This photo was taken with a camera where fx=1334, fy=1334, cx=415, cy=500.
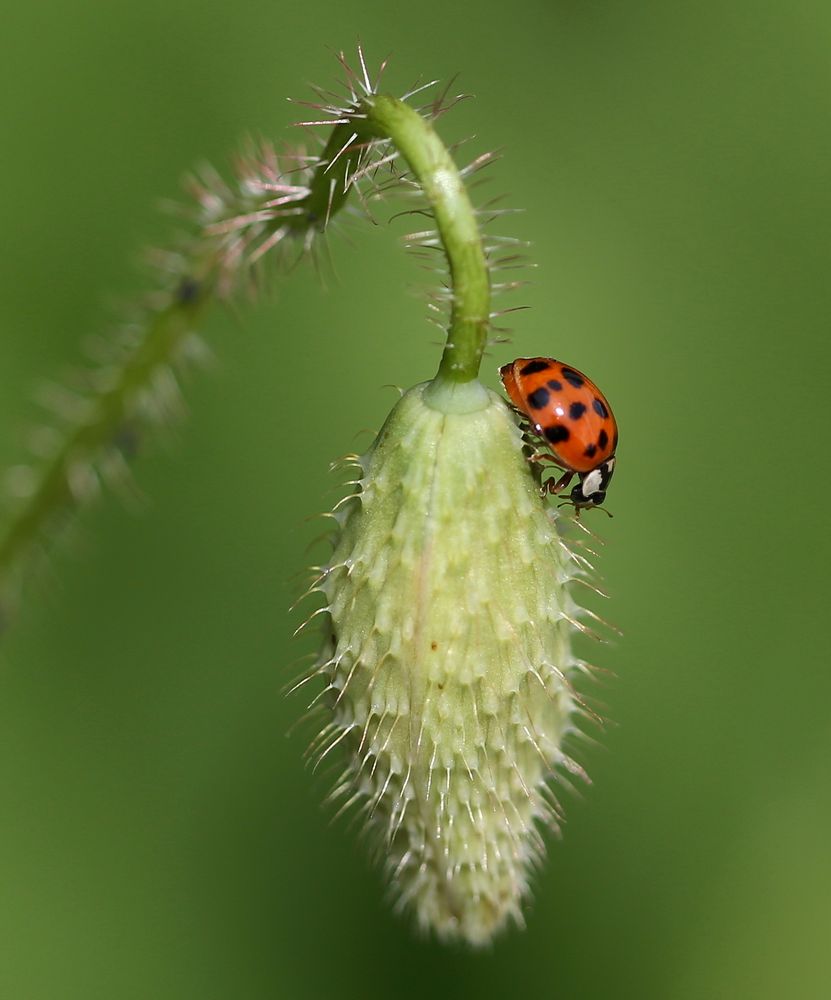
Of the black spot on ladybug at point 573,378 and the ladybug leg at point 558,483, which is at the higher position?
the black spot on ladybug at point 573,378

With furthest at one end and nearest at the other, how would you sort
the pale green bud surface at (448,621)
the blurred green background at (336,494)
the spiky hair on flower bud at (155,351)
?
the blurred green background at (336,494) → the spiky hair on flower bud at (155,351) → the pale green bud surface at (448,621)

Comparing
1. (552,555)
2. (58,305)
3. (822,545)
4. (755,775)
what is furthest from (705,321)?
(552,555)

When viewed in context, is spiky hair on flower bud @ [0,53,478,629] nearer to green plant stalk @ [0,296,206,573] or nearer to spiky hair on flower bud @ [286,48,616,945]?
green plant stalk @ [0,296,206,573]

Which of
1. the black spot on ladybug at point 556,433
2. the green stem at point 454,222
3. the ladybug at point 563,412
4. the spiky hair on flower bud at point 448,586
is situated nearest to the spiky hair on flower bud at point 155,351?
the spiky hair on flower bud at point 448,586

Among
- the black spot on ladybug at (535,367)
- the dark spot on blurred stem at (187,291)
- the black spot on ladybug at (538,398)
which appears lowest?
the black spot on ladybug at (538,398)

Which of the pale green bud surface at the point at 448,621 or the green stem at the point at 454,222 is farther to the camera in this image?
the pale green bud surface at the point at 448,621

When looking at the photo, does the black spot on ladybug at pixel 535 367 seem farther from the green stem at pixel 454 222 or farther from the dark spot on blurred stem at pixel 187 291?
the dark spot on blurred stem at pixel 187 291

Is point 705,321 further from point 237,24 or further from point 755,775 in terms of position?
point 237,24

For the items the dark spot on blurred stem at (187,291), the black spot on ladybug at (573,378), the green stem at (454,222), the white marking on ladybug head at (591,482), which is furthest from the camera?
the dark spot on blurred stem at (187,291)
